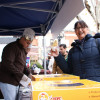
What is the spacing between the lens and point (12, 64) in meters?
2.00

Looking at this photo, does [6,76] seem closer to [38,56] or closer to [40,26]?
[40,26]

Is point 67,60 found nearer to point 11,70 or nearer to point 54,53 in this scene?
point 54,53

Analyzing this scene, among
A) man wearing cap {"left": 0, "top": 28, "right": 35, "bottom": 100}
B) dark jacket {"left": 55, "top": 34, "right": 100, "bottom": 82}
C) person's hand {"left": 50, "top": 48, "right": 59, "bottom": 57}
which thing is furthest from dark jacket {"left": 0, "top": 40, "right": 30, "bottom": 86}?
dark jacket {"left": 55, "top": 34, "right": 100, "bottom": 82}

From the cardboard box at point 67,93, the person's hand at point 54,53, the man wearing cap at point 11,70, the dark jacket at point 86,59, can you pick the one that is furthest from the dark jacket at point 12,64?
the cardboard box at point 67,93

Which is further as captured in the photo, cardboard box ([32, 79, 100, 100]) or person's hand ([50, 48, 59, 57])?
person's hand ([50, 48, 59, 57])

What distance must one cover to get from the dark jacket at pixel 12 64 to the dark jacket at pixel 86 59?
0.67 metres

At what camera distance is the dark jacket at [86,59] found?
1438 mm

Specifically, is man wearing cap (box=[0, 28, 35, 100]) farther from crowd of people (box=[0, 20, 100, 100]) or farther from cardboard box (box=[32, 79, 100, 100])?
cardboard box (box=[32, 79, 100, 100])

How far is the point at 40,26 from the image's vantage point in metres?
4.08

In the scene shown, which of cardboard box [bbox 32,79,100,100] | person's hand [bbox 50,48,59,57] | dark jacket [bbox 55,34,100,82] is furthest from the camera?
person's hand [bbox 50,48,59,57]

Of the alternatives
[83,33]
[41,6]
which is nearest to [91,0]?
[41,6]

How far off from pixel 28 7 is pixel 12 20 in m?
0.86

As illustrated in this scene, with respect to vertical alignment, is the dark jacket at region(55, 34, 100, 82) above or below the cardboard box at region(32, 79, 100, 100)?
above

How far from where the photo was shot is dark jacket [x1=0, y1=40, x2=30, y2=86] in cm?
199
